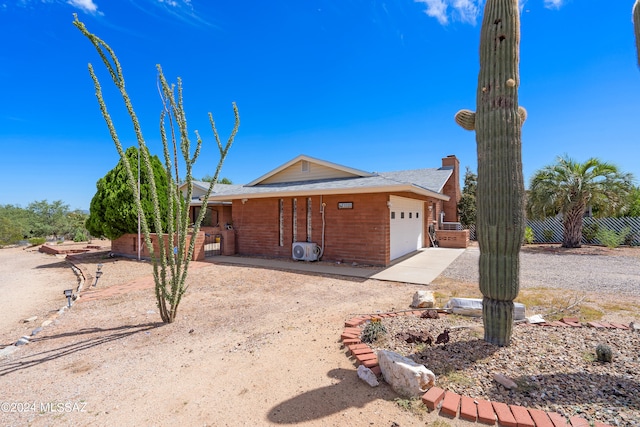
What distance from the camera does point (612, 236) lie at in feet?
43.0

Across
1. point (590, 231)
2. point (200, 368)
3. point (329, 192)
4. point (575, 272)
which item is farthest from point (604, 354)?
point (590, 231)

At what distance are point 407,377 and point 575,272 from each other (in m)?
8.77

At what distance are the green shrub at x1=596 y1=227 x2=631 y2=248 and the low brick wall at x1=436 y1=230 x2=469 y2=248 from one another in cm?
617

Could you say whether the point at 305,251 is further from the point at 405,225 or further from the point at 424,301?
the point at 424,301

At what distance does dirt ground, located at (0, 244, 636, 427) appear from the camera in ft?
7.28

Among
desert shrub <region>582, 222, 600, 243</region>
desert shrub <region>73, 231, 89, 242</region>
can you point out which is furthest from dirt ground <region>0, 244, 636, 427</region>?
desert shrub <region>73, 231, 89, 242</region>

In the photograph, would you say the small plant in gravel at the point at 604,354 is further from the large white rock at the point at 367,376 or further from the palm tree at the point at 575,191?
the palm tree at the point at 575,191

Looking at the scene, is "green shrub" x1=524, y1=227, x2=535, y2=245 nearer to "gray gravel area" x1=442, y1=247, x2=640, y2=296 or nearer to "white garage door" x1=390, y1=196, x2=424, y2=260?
"gray gravel area" x1=442, y1=247, x2=640, y2=296

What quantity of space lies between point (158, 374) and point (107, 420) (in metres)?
0.67

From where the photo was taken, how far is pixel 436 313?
4.17 metres

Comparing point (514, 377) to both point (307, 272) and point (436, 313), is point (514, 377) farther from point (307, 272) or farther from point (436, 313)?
point (307, 272)

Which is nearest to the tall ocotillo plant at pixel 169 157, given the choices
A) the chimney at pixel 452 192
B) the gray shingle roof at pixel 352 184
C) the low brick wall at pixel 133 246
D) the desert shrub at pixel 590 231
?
the gray shingle roof at pixel 352 184

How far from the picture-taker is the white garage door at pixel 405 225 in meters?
10.2

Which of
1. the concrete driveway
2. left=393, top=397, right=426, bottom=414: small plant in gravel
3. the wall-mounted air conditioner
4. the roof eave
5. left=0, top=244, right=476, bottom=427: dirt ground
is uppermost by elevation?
the roof eave
